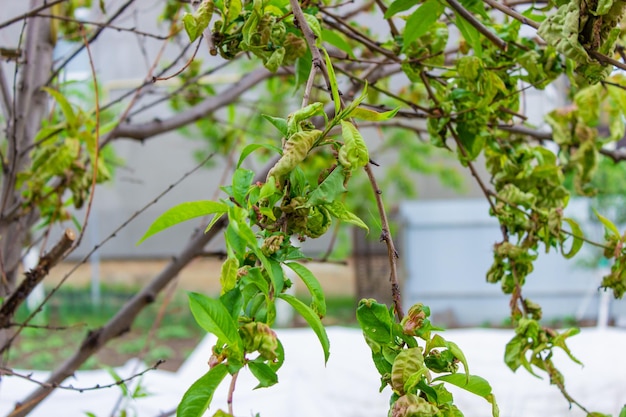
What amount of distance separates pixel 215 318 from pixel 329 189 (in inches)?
2.9

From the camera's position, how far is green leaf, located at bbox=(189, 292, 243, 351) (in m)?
0.25

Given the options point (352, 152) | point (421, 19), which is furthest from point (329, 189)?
point (421, 19)

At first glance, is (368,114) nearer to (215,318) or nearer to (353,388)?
(215,318)

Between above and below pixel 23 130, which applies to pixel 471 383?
below

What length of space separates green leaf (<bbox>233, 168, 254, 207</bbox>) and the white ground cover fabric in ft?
2.21

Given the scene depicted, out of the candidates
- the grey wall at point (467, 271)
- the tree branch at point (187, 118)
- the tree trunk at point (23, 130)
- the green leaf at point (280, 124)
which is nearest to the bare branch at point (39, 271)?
the tree trunk at point (23, 130)

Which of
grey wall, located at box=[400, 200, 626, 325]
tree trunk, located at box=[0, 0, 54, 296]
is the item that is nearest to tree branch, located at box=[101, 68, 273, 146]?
tree trunk, located at box=[0, 0, 54, 296]

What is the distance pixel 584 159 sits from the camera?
0.71 metres

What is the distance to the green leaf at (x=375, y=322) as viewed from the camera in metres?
0.30

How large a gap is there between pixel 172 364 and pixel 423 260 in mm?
1517

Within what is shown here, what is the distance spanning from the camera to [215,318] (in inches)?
10.1

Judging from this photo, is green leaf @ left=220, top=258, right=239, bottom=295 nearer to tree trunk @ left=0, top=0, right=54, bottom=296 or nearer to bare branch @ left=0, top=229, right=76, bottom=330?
bare branch @ left=0, top=229, right=76, bottom=330

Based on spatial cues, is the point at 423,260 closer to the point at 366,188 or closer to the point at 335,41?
the point at 366,188

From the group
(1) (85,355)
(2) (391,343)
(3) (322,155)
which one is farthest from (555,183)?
(3) (322,155)
